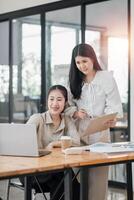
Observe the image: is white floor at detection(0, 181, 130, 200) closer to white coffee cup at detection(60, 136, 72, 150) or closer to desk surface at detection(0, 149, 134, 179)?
white coffee cup at detection(60, 136, 72, 150)

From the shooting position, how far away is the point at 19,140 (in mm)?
2572

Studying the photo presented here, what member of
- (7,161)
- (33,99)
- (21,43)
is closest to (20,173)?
(7,161)

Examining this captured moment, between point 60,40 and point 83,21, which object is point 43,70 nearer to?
point 60,40

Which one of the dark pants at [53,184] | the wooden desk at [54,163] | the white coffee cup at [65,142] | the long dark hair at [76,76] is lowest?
the dark pants at [53,184]

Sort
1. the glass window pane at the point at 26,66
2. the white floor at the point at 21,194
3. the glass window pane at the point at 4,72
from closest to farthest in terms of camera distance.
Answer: the white floor at the point at 21,194, the glass window pane at the point at 26,66, the glass window pane at the point at 4,72

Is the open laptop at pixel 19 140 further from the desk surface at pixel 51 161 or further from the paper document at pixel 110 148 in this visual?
the paper document at pixel 110 148

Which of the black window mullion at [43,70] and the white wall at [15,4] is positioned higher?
the white wall at [15,4]

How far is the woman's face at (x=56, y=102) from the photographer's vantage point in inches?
117

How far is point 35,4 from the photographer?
19.4 ft

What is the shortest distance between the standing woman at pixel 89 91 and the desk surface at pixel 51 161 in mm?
420

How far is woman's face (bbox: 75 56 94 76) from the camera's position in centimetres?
305

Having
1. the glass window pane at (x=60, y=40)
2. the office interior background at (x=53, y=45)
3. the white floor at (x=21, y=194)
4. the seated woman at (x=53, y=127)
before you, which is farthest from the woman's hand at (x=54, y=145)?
the glass window pane at (x=60, y=40)

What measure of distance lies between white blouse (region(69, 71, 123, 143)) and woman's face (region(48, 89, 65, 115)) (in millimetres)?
147

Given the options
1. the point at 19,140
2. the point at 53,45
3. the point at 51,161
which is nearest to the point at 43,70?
the point at 53,45
